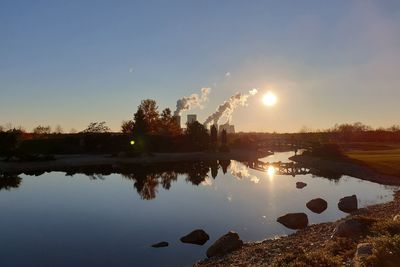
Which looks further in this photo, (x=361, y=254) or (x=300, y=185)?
(x=300, y=185)

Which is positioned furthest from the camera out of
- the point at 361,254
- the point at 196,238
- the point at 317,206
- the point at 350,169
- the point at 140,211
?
the point at 350,169

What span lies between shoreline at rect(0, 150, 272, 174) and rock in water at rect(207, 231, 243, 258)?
1715 inches

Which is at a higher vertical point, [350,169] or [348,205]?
[350,169]

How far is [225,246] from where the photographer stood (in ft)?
61.1

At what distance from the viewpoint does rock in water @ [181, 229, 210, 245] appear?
20.7 metres

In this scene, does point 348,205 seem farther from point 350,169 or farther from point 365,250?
point 350,169

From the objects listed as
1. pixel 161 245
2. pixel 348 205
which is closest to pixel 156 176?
pixel 348 205

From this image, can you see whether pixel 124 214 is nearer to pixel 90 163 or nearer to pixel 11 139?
pixel 90 163

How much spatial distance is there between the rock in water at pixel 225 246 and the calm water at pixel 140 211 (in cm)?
64

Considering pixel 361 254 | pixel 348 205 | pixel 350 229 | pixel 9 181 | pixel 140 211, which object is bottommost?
pixel 140 211

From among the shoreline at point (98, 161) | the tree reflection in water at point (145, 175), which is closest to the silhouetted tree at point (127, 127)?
the shoreline at point (98, 161)

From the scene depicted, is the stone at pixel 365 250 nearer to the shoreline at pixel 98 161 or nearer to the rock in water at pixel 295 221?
the rock in water at pixel 295 221

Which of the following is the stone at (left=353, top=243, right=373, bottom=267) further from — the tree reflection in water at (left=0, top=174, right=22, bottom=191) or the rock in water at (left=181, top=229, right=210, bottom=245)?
the tree reflection in water at (left=0, top=174, right=22, bottom=191)

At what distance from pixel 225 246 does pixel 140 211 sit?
12.3 meters
